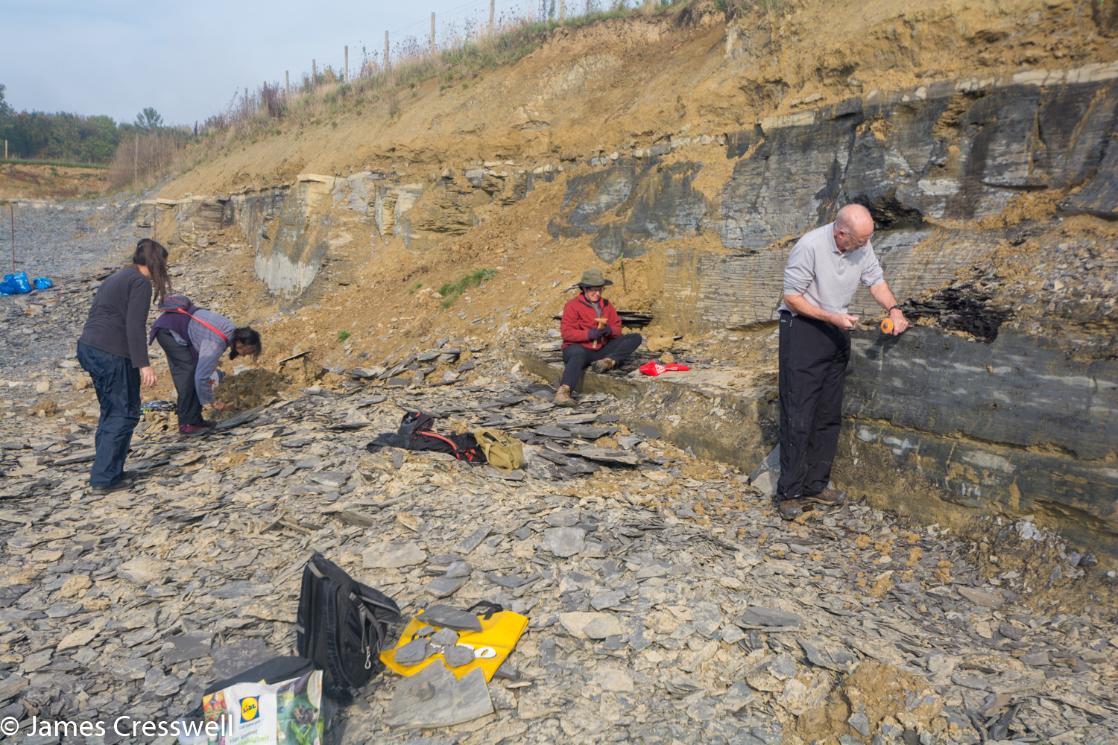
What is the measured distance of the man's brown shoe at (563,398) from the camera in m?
6.86

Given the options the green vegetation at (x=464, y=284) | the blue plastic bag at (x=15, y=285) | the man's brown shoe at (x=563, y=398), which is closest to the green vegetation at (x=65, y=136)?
the blue plastic bag at (x=15, y=285)

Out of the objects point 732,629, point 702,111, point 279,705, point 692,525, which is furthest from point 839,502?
point 702,111

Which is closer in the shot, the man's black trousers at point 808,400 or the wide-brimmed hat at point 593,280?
the man's black trousers at point 808,400

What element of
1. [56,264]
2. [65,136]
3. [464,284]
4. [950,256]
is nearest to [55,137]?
[65,136]

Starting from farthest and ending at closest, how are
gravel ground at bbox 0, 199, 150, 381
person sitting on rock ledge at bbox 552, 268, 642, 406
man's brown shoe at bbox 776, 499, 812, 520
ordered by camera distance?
gravel ground at bbox 0, 199, 150, 381 → person sitting on rock ledge at bbox 552, 268, 642, 406 → man's brown shoe at bbox 776, 499, 812, 520

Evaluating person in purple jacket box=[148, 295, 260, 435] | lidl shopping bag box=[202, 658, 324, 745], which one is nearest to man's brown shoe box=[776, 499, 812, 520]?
lidl shopping bag box=[202, 658, 324, 745]

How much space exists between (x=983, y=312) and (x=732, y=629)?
8.76 feet

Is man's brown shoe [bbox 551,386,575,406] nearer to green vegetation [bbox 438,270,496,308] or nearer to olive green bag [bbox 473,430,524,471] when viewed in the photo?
olive green bag [bbox 473,430,524,471]

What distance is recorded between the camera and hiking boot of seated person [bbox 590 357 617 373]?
6977mm

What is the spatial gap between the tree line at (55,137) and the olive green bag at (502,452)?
2002 inches

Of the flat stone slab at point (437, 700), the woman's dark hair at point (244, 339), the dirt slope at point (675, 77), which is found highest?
the dirt slope at point (675, 77)

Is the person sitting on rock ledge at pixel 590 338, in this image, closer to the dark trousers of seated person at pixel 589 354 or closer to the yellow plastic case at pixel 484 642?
the dark trousers of seated person at pixel 589 354

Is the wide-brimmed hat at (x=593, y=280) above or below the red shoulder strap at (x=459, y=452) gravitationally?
above

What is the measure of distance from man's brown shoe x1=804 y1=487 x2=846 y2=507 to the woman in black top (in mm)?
4693
